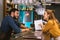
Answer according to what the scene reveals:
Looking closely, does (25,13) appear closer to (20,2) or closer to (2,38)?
(20,2)

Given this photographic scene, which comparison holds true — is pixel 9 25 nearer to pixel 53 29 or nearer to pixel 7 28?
pixel 7 28

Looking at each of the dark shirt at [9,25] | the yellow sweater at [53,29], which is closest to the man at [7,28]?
the dark shirt at [9,25]

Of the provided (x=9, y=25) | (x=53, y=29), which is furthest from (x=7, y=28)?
(x=53, y=29)

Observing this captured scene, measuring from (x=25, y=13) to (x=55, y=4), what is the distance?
940 millimetres

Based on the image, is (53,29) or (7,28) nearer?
(53,29)

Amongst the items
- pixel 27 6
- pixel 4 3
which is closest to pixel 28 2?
pixel 27 6

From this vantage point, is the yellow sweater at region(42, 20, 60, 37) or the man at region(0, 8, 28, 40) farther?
the man at region(0, 8, 28, 40)

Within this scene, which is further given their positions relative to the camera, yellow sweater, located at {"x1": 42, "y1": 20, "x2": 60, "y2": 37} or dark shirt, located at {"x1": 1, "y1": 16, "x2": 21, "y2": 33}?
dark shirt, located at {"x1": 1, "y1": 16, "x2": 21, "y2": 33}

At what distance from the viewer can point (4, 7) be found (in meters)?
6.59

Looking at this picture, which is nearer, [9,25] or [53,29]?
[53,29]

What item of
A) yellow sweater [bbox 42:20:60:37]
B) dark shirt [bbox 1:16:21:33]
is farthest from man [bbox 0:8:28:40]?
yellow sweater [bbox 42:20:60:37]

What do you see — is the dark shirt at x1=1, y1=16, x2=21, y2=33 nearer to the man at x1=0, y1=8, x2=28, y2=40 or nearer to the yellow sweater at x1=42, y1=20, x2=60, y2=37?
the man at x1=0, y1=8, x2=28, y2=40

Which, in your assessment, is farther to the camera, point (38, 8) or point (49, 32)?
point (38, 8)

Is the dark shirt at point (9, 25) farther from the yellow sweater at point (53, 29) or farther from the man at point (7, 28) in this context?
the yellow sweater at point (53, 29)
